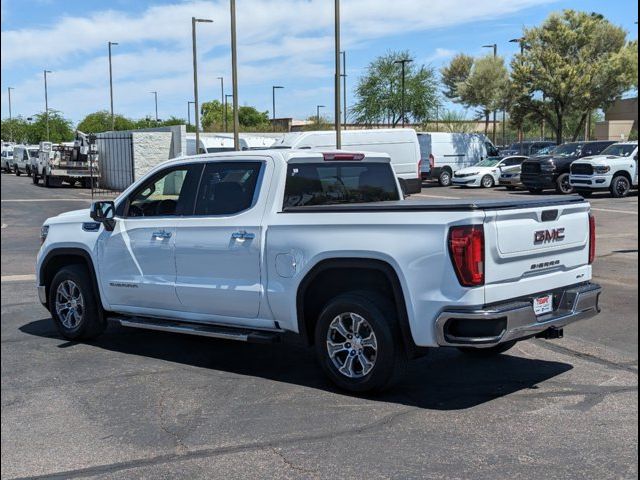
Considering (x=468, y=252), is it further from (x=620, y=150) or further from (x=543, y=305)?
(x=620, y=150)

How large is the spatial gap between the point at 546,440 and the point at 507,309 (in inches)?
34.3

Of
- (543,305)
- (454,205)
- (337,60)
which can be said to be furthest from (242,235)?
(337,60)

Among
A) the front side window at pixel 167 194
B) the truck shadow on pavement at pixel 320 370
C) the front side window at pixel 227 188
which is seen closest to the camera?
the truck shadow on pavement at pixel 320 370

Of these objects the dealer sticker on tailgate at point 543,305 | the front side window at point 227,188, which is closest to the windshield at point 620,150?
the dealer sticker on tailgate at point 543,305

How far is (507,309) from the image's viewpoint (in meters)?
5.00

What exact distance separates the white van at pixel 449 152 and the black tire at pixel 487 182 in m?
2.83

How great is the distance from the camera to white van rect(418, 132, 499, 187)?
35.7 metres

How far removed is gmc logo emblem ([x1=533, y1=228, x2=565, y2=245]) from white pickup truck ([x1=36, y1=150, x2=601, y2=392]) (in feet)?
0.05

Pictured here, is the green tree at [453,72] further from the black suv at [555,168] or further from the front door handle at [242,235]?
the front door handle at [242,235]

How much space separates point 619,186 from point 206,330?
21963 millimetres

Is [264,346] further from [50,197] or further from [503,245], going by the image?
[50,197]

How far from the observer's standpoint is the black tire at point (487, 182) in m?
33.6

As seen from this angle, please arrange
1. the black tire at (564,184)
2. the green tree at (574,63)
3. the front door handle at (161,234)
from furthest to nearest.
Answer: the green tree at (574,63), the black tire at (564,184), the front door handle at (161,234)

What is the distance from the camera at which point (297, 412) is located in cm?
516
